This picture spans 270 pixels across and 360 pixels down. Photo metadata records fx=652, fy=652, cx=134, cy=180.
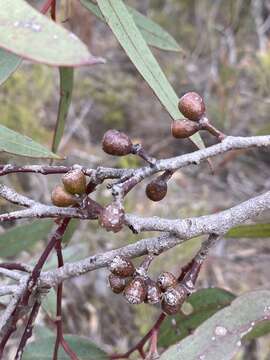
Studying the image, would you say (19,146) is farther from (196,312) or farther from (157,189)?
(196,312)

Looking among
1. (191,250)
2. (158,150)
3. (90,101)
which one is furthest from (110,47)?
(191,250)

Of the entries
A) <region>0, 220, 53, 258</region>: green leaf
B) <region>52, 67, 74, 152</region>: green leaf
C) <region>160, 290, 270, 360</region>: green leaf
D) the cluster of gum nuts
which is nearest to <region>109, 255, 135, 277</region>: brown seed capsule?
the cluster of gum nuts

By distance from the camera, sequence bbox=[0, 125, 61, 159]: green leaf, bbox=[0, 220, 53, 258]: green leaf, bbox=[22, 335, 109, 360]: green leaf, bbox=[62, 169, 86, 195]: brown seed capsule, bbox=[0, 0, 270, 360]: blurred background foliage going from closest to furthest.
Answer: bbox=[62, 169, 86, 195]: brown seed capsule
bbox=[0, 125, 61, 159]: green leaf
bbox=[22, 335, 109, 360]: green leaf
bbox=[0, 220, 53, 258]: green leaf
bbox=[0, 0, 270, 360]: blurred background foliage

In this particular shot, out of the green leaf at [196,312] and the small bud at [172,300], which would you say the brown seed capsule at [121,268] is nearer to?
the small bud at [172,300]

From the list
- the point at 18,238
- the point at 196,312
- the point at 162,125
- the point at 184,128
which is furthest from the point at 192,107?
the point at 162,125

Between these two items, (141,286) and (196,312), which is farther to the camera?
(196,312)

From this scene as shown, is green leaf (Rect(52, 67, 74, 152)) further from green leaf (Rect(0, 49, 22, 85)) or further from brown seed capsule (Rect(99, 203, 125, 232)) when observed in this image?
brown seed capsule (Rect(99, 203, 125, 232))
